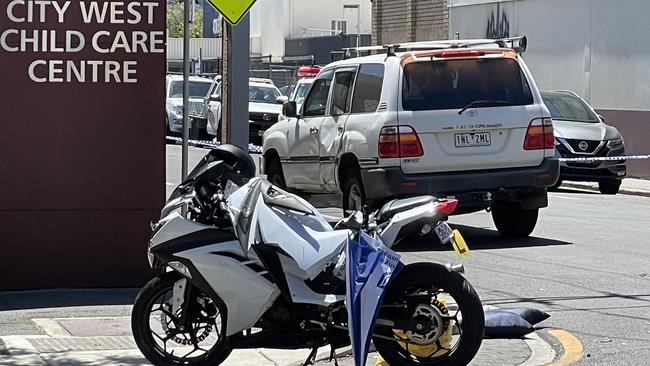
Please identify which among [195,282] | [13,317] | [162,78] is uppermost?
[162,78]

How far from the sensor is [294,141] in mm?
14797

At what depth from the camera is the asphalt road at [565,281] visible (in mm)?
8672

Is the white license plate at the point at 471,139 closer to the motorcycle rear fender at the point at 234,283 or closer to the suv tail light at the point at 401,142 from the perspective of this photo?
the suv tail light at the point at 401,142

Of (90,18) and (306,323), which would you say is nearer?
(306,323)

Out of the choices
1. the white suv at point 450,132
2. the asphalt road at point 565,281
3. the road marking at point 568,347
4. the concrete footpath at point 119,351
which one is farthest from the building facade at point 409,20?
the concrete footpath at point 119,351

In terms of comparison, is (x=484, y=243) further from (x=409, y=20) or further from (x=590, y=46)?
(x=409, y=20)

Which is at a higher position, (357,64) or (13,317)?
(357,64)

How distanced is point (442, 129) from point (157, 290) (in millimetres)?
5757

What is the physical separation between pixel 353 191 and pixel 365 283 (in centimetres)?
642

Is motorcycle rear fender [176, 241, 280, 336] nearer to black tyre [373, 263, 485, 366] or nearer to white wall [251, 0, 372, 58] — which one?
black tyre [373, 263, 485, 366]

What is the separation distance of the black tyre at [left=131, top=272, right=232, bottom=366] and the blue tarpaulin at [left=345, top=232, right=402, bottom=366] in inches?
34.1

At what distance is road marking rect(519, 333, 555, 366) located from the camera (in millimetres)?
7725

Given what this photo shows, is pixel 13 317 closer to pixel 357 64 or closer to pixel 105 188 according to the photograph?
pixel 105 188

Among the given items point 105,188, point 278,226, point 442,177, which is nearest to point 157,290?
point 278,226
